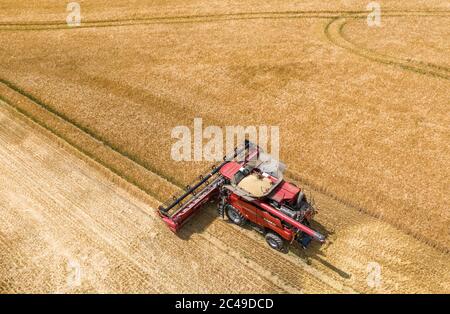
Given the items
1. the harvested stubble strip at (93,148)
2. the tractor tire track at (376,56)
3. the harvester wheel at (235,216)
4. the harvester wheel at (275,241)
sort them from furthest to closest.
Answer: the tractor tire track at (376,56), the harvested stubble strip at (93,148), the harvester wheel at (235,216), the harvester wheel at (275,241)

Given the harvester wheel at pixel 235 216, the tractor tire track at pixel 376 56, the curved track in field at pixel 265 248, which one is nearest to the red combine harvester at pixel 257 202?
the harvester wheel at pixel 235 216

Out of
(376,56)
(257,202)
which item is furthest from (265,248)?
(376,56)

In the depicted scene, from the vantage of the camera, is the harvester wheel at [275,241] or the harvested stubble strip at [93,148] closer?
the harvester wheel at [275,241]

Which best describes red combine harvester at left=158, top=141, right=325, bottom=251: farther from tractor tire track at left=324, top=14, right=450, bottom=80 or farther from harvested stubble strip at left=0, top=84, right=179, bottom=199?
tractor tire track at left=324, top=14, right=450, bottom=80

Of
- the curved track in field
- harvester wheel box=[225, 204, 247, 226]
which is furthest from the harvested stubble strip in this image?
harvester wheel box=[225, 204, 247, 226]

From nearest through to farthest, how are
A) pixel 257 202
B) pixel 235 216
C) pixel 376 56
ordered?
pixel 257 202 < pixel 235 216 < pixel 376 56

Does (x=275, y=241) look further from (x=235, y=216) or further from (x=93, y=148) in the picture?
(x=93, y=148)

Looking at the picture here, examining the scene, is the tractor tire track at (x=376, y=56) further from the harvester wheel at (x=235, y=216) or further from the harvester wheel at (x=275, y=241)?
the harvester wheel at (x=275, y=241)
